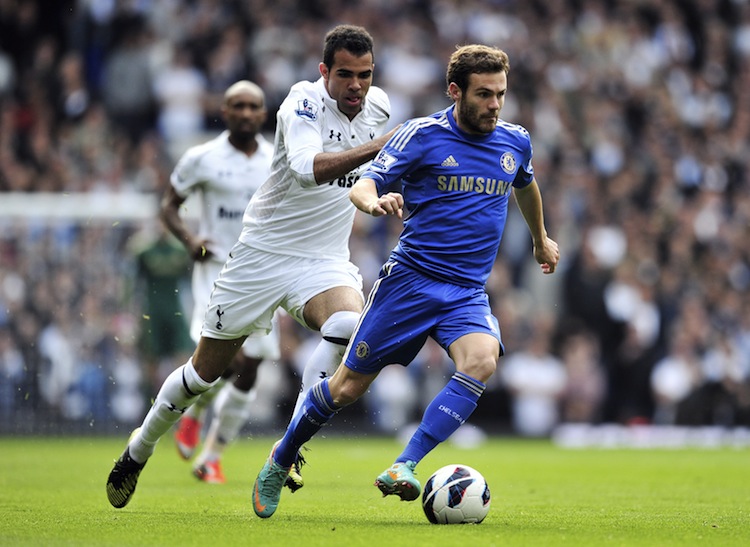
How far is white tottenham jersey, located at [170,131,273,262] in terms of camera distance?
36.9 feet

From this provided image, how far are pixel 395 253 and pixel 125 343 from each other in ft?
35.3

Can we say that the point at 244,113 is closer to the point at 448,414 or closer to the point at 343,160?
the point at 343,160

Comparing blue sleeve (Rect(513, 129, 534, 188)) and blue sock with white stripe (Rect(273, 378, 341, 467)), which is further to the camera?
blue sleeve (Rect(513, 129, 534, 188))

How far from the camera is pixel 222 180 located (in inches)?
445

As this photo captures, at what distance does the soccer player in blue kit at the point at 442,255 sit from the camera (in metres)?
7.27

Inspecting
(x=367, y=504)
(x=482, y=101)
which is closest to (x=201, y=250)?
(x=367, y=504)

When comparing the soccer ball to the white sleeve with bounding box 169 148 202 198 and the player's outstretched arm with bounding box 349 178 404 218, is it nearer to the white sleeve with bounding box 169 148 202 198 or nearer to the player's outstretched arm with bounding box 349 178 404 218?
the player's outstretched arm with bounding box 349 178 404 218

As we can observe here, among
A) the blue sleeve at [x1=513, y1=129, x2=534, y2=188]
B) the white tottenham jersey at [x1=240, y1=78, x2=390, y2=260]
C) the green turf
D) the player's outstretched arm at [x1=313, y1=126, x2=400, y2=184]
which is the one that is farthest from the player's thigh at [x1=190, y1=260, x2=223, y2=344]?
the blue sleeve at [x1=513, y1=129, x2=534, y2=188]

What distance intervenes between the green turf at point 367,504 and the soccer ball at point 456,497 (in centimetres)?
10

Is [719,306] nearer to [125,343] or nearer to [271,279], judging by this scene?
[125,343]

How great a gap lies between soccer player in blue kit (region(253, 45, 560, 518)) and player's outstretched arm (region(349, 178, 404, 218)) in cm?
16

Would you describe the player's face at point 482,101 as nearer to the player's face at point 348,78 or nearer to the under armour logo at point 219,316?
the player's face at point 348,78

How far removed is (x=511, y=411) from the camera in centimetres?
1934

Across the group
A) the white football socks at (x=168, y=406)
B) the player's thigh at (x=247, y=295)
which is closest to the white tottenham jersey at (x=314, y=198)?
the player's thigh at (x=247, y=295)
